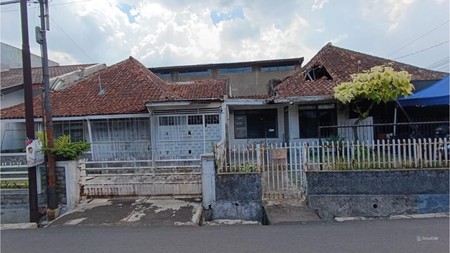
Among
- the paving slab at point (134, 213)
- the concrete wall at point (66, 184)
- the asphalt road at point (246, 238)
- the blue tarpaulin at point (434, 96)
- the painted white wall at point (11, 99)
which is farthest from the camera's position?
the painted white wall at point (11, 99)

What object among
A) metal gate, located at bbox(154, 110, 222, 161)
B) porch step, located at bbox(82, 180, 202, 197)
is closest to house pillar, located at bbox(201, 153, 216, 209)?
porch step, located at bbox(82, 180, 202, 197)

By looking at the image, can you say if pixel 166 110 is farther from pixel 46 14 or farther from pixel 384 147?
pixel 384 147

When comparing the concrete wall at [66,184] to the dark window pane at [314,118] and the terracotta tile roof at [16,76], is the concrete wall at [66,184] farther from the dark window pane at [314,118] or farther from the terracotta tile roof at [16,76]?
the terracotta tile roof at [16,76]

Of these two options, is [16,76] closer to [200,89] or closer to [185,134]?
[200,89]

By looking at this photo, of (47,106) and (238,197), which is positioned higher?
(47,106)

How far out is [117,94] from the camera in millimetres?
14539

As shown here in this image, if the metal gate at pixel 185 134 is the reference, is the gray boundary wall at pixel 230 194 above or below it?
below

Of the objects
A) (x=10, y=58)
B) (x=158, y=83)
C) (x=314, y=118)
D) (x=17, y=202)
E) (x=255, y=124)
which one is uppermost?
(x=10, y=58)

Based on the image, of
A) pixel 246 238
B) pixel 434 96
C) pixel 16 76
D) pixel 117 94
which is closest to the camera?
pixel 246 238

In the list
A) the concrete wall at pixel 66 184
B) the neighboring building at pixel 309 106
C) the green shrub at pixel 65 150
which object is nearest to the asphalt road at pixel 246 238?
the concrete wall at pixel 66 184

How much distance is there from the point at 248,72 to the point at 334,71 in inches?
471

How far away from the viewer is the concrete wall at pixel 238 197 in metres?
7.19

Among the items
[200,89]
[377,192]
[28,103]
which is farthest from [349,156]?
[200,89]

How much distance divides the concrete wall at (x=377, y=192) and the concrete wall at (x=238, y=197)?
1.21 meters
